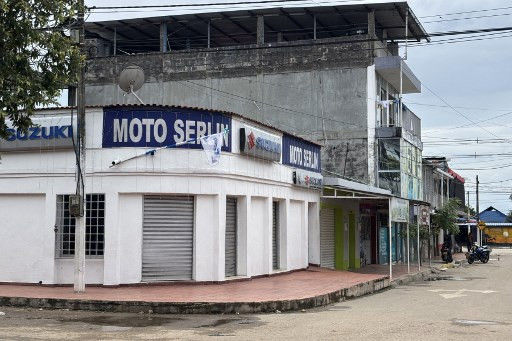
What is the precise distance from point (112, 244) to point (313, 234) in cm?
1039

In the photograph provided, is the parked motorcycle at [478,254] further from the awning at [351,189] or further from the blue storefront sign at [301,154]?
the blue storefront sign at [301,154]

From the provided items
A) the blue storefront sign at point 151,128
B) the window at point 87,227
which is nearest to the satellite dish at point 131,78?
the blue storefront sign at point 151,128

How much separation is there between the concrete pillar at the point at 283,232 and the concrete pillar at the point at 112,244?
7212 mm

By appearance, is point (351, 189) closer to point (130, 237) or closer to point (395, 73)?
point (130, 237)

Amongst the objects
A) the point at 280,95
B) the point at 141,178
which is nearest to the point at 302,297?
the point at 141,178

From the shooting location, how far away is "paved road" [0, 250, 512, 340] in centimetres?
1202

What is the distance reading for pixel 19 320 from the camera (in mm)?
13820

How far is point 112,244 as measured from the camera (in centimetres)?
1870

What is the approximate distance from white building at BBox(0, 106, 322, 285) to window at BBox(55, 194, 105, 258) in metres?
0.03

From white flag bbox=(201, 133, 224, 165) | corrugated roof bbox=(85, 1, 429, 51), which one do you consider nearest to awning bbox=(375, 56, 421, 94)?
corrugated roof bbox=(85, 1, 429, 51)

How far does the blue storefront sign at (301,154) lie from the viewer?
80.8ft

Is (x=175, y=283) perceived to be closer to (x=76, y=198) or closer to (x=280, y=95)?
(x=76, y=198)

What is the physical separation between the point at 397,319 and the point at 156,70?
81.1ft

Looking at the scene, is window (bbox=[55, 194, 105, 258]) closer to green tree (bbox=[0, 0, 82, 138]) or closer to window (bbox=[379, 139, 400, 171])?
green tree (bbox=[0, 0, 82, 138])
